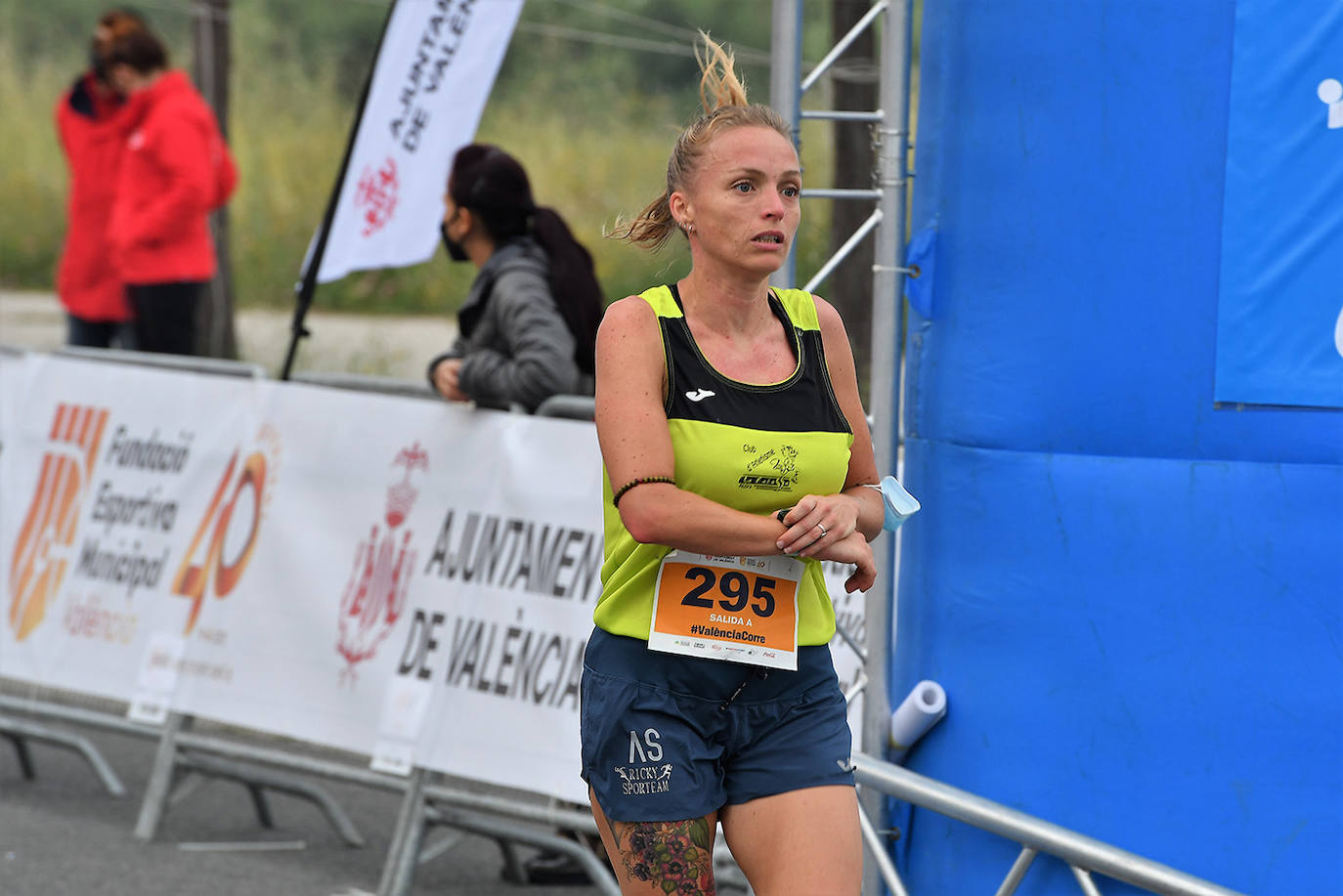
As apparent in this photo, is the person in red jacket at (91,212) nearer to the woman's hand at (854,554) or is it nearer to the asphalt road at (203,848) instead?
the asphalt road at (203,848)

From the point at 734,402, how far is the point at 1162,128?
127 centimetres

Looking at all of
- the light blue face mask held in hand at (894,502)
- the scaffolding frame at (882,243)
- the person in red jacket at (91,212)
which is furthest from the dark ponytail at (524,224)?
the person in red jacket at (91,212)

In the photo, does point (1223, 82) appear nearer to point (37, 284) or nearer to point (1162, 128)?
point (1162, 128)

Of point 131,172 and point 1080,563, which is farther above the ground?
point 131,172

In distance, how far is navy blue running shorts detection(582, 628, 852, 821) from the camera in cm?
314

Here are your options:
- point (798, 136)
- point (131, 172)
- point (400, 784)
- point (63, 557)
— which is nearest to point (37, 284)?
point (131, 172)

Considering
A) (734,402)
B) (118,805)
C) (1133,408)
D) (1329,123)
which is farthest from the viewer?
(118,805)

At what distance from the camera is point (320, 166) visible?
72.7ft

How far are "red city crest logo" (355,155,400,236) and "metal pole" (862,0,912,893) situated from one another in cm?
257

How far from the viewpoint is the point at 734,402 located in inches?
124

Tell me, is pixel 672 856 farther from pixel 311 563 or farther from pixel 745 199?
pixel 311 563

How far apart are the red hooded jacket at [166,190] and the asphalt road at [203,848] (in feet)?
9.75

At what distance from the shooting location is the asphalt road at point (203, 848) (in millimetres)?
5586

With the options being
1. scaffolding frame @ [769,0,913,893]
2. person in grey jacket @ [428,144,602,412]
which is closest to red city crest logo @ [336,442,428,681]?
person in grey jacket @ [428,144,602,412]
